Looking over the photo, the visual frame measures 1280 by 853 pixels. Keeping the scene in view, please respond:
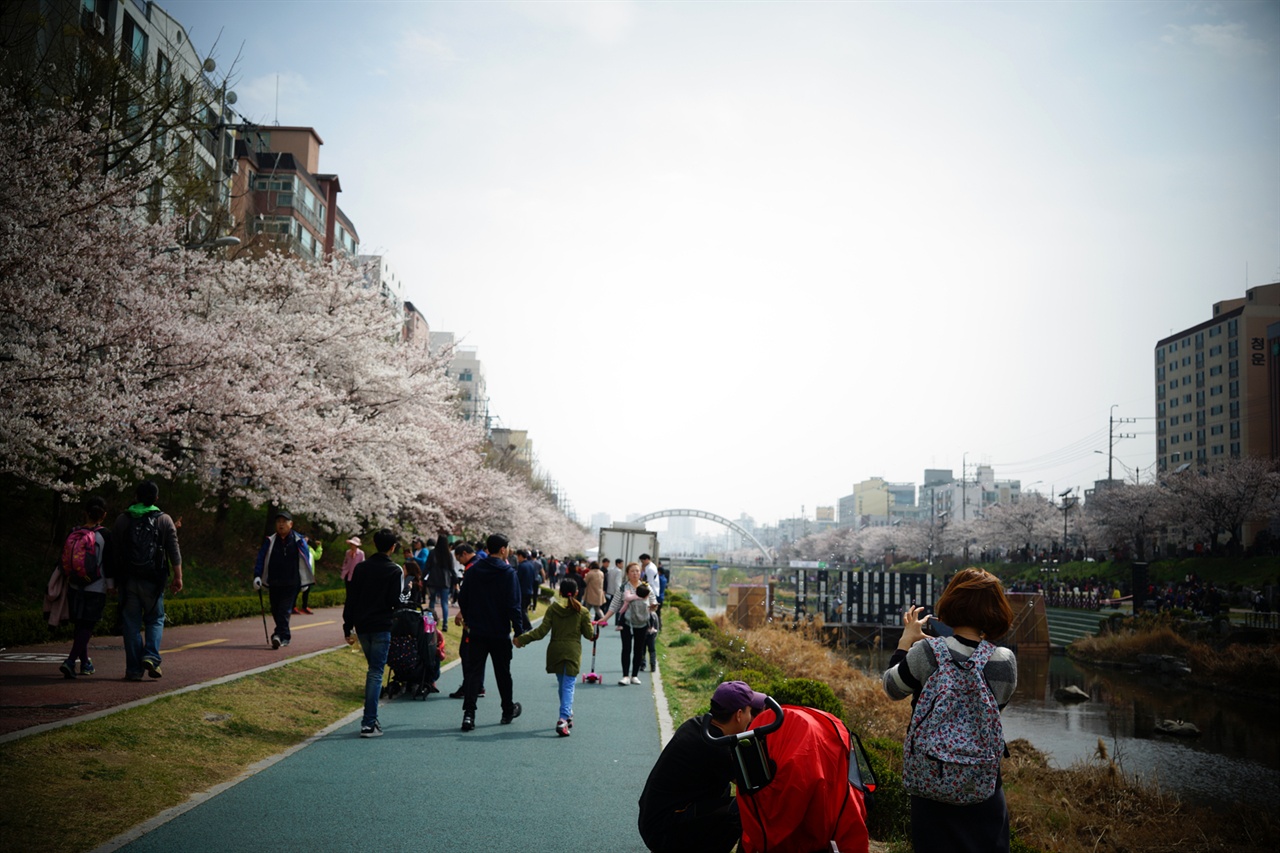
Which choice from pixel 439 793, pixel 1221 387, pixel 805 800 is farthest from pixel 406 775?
pixel 1221 387

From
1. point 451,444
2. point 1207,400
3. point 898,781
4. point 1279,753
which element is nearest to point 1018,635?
point 1279,753

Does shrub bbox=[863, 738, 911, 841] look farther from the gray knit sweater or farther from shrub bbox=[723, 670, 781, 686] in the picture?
the gray knit sweater

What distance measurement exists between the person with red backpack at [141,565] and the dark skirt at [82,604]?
23cm

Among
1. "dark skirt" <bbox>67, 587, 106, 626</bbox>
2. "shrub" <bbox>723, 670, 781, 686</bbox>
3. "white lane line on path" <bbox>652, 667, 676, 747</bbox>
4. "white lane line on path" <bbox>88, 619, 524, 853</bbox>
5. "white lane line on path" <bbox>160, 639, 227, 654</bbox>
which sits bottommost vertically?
"white lane line on path" <bbox>652, 667, 676, 747</bbox>

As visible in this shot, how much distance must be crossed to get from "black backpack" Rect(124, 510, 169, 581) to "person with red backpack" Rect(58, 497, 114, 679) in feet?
1.05

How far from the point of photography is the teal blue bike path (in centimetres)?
572

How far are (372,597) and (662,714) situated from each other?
13.9 ft

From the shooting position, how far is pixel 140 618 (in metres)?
9.73

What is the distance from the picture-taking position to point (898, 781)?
7531 mm

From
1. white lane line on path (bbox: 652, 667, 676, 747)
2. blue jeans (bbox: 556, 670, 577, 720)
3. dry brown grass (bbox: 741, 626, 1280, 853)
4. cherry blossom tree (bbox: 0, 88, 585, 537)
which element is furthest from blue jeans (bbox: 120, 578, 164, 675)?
dry brown grass (bbox: 741, 626, 1280, 853)

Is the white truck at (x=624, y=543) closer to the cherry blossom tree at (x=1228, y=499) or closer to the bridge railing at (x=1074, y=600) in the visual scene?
the bridge railing at (x=1074, y=600)

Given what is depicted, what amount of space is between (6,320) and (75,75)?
7.57 metres

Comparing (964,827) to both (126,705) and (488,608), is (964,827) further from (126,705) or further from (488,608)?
(126,705)

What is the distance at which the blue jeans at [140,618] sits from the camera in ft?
31.0
